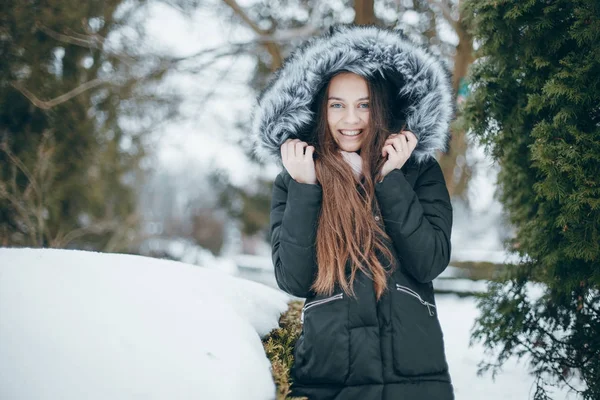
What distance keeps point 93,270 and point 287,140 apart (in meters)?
1.07

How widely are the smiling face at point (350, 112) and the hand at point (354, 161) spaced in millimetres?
54

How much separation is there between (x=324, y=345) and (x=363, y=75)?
4.26ft

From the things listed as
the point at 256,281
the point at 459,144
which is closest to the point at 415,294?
the point at 256,281

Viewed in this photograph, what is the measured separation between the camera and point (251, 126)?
267cm

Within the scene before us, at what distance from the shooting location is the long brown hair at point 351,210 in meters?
2.07

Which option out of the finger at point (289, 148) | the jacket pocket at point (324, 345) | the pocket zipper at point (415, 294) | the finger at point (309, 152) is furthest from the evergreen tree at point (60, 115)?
the pocket zipper at point (415, 294)

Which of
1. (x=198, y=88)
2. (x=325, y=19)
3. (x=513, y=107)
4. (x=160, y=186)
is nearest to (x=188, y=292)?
(x=513, y=107)

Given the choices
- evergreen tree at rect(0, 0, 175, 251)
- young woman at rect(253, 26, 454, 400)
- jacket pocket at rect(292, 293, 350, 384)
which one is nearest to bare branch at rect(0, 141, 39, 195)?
evergreen tree at rect(0, 0, 175, 251)

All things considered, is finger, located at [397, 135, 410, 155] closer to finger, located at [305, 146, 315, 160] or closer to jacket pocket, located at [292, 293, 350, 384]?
finger, located at [305, 146, 315, 160]

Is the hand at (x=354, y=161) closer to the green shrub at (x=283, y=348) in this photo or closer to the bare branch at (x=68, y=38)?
the green shrub at (x=283, y=348)

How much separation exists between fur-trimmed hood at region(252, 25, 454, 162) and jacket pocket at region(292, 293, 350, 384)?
2.74 feet

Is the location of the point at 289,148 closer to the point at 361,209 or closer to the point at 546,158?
the point at 361,209

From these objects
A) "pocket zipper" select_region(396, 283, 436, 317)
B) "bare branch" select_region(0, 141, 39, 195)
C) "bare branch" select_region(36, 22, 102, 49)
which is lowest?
"bare branch" select_region(0, 141, 39, 195)

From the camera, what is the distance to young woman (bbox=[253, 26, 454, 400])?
1.97 metres
